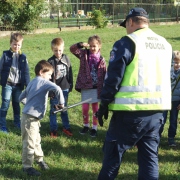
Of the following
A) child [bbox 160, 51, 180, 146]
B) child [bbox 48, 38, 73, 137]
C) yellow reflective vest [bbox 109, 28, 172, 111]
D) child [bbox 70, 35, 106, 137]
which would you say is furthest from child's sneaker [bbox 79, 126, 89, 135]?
yellow reflective vest [bbox 109, 28, 172, 111]

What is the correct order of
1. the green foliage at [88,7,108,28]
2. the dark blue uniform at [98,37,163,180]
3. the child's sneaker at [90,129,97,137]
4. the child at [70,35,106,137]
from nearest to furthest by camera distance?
the dark blue uniform at [98,37,163,180] < the child at [70,35,106,137] < the child's sneaker at [90,129,97,137] < the green foliage at [88,7,108,28]

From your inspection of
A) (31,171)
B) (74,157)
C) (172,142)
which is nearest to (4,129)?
(74,157)

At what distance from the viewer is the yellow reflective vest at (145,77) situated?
3369mm

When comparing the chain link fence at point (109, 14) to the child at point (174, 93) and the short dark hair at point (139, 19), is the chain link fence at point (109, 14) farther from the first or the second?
the short dark hair at point (139, 19)

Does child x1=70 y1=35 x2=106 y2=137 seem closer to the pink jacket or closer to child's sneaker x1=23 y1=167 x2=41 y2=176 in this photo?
the pink jacket

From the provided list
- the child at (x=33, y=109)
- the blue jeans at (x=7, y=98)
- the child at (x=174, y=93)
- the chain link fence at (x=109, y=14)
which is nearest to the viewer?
the child at (x=33, y=109)

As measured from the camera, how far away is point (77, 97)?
8141 mm

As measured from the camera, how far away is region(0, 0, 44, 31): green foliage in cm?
2378

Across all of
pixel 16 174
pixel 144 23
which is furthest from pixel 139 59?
pixel 16 174

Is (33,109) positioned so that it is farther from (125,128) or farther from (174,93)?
(174,93)

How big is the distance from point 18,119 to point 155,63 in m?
3.41

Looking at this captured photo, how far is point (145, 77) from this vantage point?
3396mm

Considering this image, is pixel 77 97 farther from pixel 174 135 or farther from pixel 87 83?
pixel 174 135

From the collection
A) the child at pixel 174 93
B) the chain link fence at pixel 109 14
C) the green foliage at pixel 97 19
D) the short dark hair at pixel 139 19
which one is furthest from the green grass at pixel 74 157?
the green foliage at pixel 97 19
